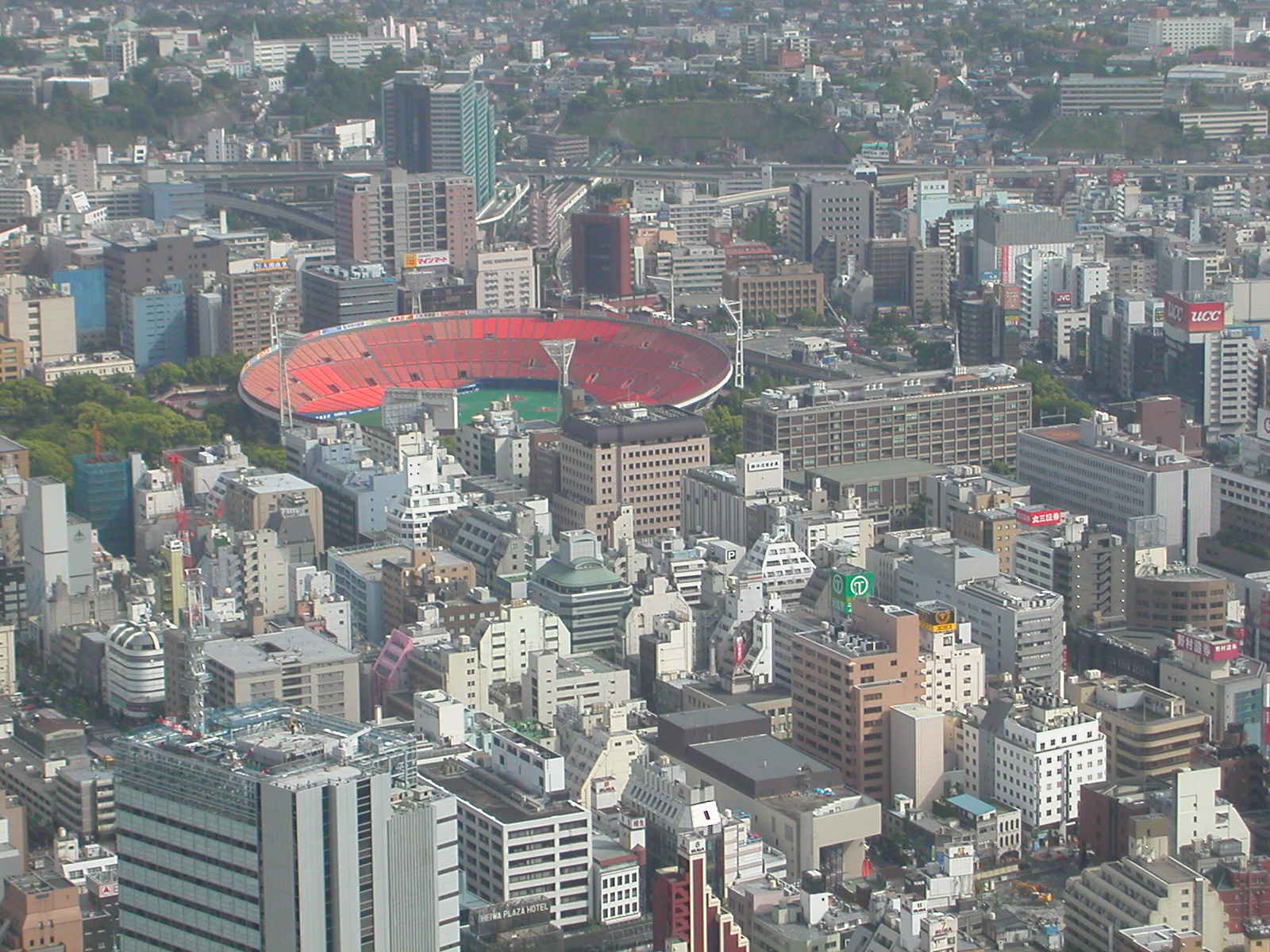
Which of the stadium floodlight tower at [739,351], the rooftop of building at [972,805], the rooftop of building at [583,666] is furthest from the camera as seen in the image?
the stadium floodlight tower at [739,351]

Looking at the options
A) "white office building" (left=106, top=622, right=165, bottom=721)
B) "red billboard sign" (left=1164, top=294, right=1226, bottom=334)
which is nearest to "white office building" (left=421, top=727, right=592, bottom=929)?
"white office building" (left=106, top=622, right=165, bottom=721)

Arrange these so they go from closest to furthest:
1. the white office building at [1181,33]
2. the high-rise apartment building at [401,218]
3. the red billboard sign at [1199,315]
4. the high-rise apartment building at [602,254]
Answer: the red billboard sign at [1199,315] → the high-rise apartment building at [602,254] → the high-rise apartment building at [401,218] → the white office building at [1181,33]

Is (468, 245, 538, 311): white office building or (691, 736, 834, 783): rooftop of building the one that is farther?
(468, 245, 538, 311): white office building

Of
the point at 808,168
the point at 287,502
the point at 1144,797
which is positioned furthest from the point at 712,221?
the point at 1144,797

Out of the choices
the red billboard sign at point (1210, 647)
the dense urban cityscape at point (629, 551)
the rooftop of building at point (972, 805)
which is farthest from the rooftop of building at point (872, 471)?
the rooftop of building at point (972, 805)

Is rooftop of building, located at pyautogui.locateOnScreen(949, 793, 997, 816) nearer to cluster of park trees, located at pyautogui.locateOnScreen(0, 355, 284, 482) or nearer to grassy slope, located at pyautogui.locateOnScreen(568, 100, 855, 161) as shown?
cluster of park trees, located at pyautogui.locateOnScreen(0, 355, 284, 482)

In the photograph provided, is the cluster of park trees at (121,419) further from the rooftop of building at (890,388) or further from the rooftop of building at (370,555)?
the rooftop of building at (890,388)
